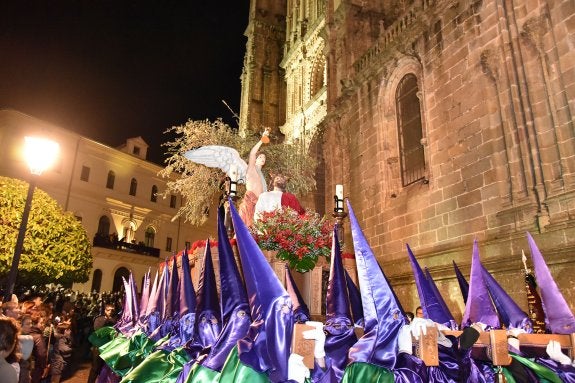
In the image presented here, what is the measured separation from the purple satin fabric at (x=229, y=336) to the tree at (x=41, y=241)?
2017cm

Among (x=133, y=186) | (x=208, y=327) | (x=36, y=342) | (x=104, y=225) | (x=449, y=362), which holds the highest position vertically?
(x=133, y=186)

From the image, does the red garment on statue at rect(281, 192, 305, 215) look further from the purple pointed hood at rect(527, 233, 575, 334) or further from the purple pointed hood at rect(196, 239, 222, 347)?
the purple pointed hood at rect(527, 233, 575, 334)

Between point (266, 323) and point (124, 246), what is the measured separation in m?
36.3

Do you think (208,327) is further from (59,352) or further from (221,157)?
(59,352)

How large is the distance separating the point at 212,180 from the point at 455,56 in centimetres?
1104

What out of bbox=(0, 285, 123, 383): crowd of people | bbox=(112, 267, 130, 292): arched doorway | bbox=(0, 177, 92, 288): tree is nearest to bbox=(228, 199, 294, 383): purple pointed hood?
bbox=(0, 285, 123, 383): crowd of people

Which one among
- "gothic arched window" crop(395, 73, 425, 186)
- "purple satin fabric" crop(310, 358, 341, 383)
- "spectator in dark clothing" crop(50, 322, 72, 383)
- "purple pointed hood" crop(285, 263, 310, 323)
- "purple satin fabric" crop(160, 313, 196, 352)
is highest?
"gothic arched window" crop(395, 73, 425, 186)

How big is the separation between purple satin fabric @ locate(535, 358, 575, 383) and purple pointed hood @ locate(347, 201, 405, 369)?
1.54 meters

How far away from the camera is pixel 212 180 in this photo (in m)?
18.4

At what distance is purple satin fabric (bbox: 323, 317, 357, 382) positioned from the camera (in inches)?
157

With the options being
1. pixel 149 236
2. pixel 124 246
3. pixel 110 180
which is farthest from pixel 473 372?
pixel 149 236

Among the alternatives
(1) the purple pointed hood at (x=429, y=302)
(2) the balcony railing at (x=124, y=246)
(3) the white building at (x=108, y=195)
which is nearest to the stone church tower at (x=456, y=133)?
(1) the purple pointed hood at (x=429, y=302)

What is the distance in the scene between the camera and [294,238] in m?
6.18

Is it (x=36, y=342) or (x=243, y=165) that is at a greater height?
(x=243, y=165)
